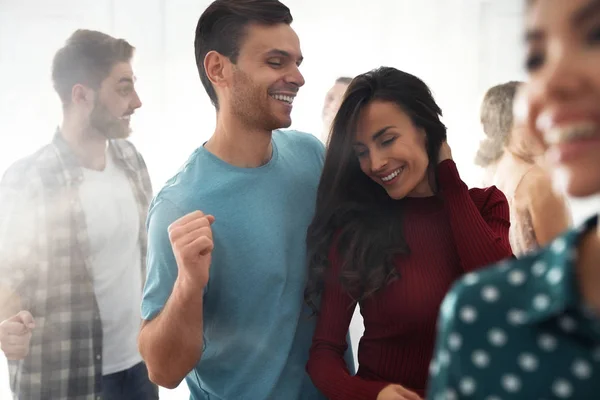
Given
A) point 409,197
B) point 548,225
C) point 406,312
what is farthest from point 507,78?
point 406,312

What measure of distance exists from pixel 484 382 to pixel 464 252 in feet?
1.90

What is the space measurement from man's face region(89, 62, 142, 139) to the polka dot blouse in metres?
1.84

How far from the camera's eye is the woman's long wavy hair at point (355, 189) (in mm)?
A: 1146

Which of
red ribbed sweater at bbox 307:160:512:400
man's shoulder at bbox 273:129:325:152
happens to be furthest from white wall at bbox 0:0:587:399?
red ribbed sweater at bbox 307:160:512:400

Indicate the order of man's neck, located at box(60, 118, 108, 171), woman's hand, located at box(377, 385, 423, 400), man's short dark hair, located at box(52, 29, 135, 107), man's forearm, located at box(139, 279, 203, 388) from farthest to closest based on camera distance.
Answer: man's short dark hair, located at box(52, 29, 135, 107), man's neck, located at box(60, 118, 108, 171), man's forearm, located at box(139, 279, 203, 388), woman's hand, located at box(377, 385, 423, 400)

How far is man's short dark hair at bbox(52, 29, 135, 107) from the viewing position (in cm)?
223

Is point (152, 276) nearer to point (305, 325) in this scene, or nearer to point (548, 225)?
point (305, 325)

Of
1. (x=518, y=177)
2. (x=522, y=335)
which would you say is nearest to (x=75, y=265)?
(x=518, y=177)

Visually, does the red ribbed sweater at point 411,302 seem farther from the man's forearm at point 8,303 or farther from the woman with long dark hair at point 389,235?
the man's forearm at point 8,303

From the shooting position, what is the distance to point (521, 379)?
1.58 ft

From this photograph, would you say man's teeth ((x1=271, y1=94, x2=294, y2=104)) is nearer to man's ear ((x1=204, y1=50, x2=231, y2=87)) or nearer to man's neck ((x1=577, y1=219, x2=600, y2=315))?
man's ear ((x1=204, y1=50, x2=231, y2=87))

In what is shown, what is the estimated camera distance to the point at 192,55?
258cm

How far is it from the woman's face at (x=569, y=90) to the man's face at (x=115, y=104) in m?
1.88

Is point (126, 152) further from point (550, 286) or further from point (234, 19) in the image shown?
point (550, 286)
